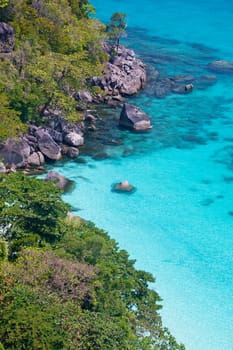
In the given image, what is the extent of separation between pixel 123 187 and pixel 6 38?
10967 mm

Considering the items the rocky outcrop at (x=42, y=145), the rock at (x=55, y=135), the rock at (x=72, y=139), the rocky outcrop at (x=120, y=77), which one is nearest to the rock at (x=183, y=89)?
the rocky outcrop at (x=120, y=77)

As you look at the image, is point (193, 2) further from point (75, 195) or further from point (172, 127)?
point (75, 195)

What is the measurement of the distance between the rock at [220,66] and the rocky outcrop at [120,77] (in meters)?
6.64

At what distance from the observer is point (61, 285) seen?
1380cm

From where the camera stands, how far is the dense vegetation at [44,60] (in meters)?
25.9

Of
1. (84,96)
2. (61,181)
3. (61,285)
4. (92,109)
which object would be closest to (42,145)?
(61,181)

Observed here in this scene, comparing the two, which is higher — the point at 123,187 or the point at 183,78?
the point at 183,78

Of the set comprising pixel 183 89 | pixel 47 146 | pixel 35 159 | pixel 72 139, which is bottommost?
pixel 35 159

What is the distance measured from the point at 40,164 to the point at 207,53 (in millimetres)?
26233

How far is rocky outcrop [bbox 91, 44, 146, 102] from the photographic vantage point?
3450cm

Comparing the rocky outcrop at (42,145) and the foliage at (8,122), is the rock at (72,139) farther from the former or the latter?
the foliage at (8,122)

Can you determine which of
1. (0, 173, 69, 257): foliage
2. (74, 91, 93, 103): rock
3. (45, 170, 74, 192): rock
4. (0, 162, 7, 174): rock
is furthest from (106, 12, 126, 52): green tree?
(0, 173, 69, 257): foliage

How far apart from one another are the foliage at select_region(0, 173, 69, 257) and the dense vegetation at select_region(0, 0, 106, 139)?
23.3ft

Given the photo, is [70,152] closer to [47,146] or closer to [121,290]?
[47,146]
